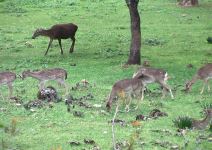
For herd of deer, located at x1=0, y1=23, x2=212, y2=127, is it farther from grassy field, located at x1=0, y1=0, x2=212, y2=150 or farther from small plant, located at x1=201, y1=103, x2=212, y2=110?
small plant, located at x1=201, y1=103, x2=212, y2=110

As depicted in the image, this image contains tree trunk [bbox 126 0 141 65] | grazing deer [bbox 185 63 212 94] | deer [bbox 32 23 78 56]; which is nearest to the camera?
grazing deer [bbox 185 63 212 94]

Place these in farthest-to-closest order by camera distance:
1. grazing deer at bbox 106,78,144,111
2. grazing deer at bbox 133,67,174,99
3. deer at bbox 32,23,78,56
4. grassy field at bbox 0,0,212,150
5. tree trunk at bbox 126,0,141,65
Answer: deer at bbox 32,23,78,56 < tree trunk at bbox 126,0,141,65 < grazing deer at bbox 133,67,174,99 < grazing deer at bbox 106,78,144,111 < grassy field at bbox 0,0,212,150

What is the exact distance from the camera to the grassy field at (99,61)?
12.6 metres

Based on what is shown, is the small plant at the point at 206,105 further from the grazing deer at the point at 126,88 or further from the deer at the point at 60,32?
the deer at the point at 60,32

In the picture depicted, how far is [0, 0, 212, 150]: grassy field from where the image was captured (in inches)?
494

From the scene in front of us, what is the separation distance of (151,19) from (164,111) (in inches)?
718

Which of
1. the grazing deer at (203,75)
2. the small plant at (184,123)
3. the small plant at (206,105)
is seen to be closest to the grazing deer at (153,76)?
the grazing deer at (203,75)

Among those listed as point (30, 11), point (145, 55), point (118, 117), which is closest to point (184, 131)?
point (118, 117)

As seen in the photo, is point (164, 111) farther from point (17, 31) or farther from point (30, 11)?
point (30, 11)

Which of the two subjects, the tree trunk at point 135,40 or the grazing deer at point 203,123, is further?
the tree trunk at point 135,40

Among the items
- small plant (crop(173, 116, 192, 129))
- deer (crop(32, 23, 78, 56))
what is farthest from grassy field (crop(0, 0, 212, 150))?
deer (crop(32, 23, 78, 56))

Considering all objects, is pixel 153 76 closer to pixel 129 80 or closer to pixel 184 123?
pixel 129 80

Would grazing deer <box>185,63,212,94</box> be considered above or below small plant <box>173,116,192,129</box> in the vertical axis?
below

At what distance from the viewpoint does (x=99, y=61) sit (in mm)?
22969
